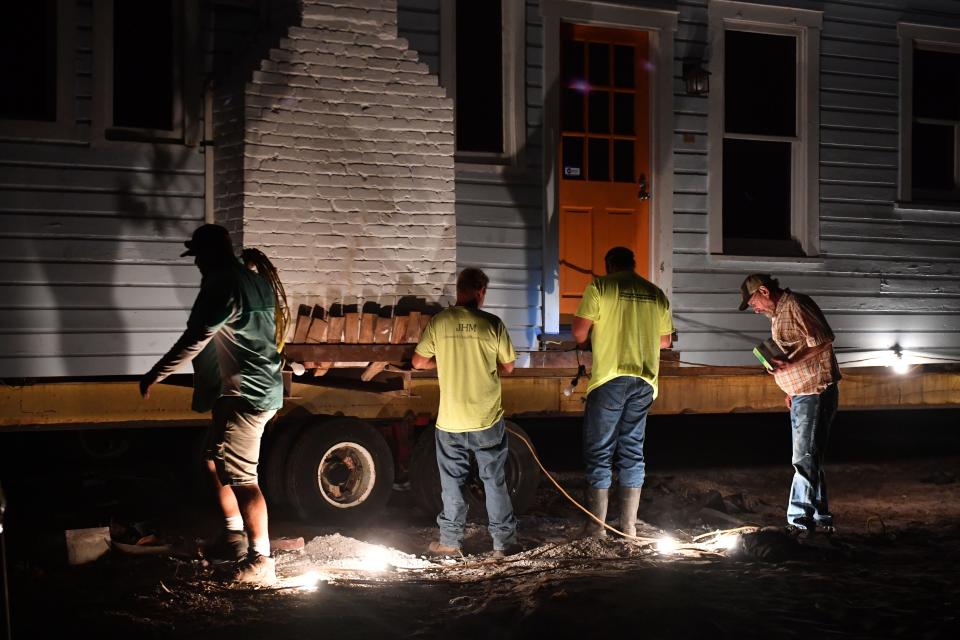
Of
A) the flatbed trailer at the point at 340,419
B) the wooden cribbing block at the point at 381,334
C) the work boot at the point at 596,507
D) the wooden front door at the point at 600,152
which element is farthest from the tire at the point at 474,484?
the wooden front door at the point at 600,152

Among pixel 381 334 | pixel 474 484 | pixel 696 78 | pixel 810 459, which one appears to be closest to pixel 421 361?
pixel 381 334

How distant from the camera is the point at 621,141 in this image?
10.5 meters

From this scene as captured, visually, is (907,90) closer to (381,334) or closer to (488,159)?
(488,159)

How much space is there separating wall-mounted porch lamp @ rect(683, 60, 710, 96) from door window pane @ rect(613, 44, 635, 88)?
0.51 metres

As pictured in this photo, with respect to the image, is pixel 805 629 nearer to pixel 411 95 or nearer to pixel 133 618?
pixel 133 618

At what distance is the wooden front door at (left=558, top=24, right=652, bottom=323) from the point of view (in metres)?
10.2

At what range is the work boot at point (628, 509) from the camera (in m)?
7.27

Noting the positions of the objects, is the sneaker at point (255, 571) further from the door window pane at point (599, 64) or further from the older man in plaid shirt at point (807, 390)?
the door window pane at point (599, 64)

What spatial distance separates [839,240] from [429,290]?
189 inches

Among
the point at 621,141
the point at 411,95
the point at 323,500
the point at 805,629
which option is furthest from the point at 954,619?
the point at 621,141

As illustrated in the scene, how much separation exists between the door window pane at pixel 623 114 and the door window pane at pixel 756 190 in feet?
3.49

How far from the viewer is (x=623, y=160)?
10.5 m

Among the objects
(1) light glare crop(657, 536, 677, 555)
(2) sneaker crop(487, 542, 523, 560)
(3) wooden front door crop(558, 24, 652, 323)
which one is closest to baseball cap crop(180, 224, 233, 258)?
(2) sneaker crop(487, 542, 523, 560)

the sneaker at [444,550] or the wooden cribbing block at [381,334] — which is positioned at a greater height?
the wooden cribbing block at [381,334]
